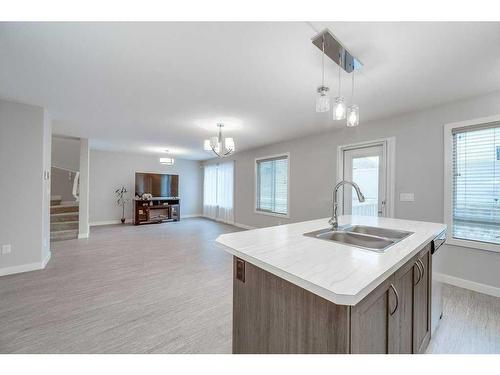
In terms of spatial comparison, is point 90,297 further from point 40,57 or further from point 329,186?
point 329,186

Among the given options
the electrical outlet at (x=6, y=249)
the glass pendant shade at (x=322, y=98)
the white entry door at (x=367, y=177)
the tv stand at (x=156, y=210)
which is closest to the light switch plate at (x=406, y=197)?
the white entry door at (x=367, y=177)

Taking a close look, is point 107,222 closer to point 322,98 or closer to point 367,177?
point 367,177

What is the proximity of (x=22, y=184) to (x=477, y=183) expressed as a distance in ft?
A: 19.4

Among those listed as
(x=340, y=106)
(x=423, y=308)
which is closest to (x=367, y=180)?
(x=340, y=106)

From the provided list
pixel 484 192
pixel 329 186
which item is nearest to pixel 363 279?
pixel 484 192

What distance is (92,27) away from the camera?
150 centimetres

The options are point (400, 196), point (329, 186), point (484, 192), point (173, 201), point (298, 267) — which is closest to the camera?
point (298, 267)

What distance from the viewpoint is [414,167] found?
3.07 meters

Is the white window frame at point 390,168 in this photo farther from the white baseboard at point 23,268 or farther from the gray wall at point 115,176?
the gray wall at point 115,176

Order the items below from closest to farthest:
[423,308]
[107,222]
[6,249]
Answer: [423,308], [6,249], [107,222]

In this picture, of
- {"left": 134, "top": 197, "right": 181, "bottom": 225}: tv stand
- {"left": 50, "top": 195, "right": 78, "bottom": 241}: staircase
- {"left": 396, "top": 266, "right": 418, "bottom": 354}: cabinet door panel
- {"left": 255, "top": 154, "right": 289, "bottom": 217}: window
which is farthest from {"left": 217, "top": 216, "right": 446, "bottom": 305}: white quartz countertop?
{"left": 134, "top": 197, "right": 181, "bottom": 225}: tv stand

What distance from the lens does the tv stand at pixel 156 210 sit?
6.87 metres

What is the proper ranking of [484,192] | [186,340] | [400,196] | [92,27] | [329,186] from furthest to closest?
[329,186] < [400,196] < [484,192] < [186,340] < [92,27]

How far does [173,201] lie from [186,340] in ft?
21.3
